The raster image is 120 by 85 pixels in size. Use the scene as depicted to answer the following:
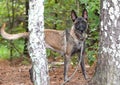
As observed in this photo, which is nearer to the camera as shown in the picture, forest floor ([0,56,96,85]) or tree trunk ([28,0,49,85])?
tree trunk ([28,0,49,85])

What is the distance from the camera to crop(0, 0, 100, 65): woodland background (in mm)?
7936

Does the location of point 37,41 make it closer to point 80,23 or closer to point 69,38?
point 80,23

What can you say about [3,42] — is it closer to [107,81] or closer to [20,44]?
[20,44]

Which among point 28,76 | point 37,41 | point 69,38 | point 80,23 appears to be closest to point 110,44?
point 37,41

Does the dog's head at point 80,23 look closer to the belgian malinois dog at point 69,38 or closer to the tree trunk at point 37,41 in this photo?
the belgian malinois dog at point 69,38

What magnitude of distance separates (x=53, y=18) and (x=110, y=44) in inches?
176

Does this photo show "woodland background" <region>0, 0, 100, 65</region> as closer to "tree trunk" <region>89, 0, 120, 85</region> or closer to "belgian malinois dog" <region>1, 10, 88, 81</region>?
"belgian malinois dog" <region>1, 10, 88, 81</region>

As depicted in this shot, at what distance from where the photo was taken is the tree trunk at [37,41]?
5.09m

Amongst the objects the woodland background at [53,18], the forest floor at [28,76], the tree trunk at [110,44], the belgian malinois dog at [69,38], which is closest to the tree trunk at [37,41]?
the tree trunk at [110,44]

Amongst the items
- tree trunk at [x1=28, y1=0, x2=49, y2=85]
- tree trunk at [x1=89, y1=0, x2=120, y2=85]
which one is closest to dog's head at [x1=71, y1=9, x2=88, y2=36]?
tree trunk at [x1=89, y1=0, x2=120, y2=85]

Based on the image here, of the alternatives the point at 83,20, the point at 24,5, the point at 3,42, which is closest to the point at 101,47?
the point at 83,20

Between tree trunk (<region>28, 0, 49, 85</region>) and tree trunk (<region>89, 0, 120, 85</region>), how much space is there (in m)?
0.93

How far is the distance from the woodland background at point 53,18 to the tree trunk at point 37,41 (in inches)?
95.5

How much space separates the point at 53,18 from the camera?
375 inches
